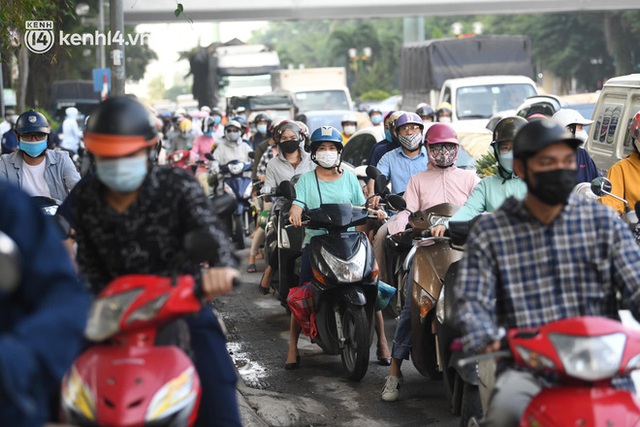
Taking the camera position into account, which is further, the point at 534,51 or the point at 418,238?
the point at 534,51

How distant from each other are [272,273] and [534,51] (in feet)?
162

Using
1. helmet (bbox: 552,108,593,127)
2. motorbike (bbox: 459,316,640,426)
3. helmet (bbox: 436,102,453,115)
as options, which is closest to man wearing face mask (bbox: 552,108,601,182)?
helmet (bbox: 552,108,593,127)

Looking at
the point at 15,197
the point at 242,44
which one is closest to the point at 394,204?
the point at 15,197

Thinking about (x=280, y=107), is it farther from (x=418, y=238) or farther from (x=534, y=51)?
(x=534, y=51)

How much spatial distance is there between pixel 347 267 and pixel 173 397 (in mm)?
4610

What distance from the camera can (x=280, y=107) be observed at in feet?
94.1

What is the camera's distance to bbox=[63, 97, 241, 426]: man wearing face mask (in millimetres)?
4281

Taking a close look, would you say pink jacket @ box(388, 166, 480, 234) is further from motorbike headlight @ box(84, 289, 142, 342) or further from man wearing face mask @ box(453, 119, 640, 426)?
motorbike headlight @ box(84, 289, 142, 342)

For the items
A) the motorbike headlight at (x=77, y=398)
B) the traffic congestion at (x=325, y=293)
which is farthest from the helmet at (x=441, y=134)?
the motorbike headlight at (x=77, y=398)

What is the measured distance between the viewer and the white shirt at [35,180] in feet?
30.3

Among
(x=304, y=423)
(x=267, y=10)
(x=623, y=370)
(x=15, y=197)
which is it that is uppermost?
(x=267, y=10)

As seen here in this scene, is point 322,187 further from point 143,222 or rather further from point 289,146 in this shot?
point 143,222

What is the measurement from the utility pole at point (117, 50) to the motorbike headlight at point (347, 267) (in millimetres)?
5135
